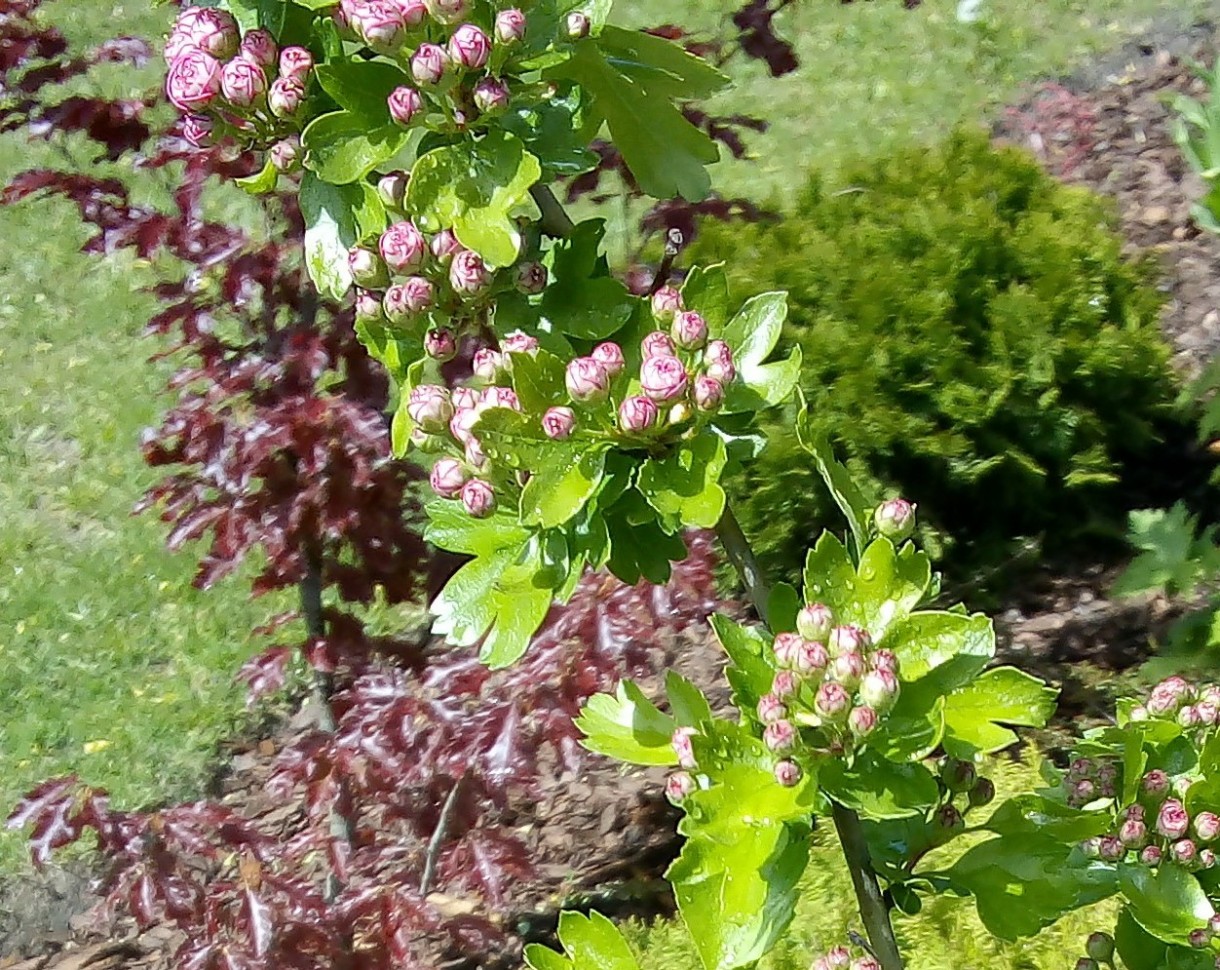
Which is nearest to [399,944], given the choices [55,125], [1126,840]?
[1126,840]

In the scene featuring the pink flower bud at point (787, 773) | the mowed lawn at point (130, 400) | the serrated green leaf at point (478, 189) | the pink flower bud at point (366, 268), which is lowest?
the mowed lawn at point (130, 400)

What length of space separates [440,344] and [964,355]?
2863 mm

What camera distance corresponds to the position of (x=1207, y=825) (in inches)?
50.5

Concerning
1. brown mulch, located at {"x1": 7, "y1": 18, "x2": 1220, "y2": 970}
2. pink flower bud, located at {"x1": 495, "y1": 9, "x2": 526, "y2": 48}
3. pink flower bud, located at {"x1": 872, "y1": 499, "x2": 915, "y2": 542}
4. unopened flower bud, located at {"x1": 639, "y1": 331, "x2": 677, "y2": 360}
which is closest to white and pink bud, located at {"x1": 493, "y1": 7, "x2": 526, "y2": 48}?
pink flower bud, located at {"x1": 495, "y1": 9, "x2": 526, "y2": 48}

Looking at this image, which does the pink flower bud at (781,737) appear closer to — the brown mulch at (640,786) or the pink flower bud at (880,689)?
the pink flower bud at (880,689)

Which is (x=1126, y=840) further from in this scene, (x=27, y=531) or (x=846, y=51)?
(x=846, y=51)

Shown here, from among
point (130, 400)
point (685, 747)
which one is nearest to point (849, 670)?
point (685, 747)

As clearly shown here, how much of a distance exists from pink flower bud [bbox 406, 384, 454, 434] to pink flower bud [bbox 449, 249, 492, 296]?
10cm

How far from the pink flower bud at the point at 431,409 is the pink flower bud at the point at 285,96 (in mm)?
249

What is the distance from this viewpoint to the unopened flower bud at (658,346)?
1.06 metres

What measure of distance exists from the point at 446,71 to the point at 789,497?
9.24 feet

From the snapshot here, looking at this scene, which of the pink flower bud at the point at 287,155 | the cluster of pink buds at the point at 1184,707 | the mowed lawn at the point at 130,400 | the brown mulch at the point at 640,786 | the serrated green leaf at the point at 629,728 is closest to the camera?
the pink flower bud at the point at 287,155

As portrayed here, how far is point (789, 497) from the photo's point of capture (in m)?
3.72

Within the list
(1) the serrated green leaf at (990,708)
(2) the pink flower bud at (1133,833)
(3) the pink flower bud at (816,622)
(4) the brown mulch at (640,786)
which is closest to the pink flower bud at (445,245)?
(3) the pink flower bud at (816,622)
